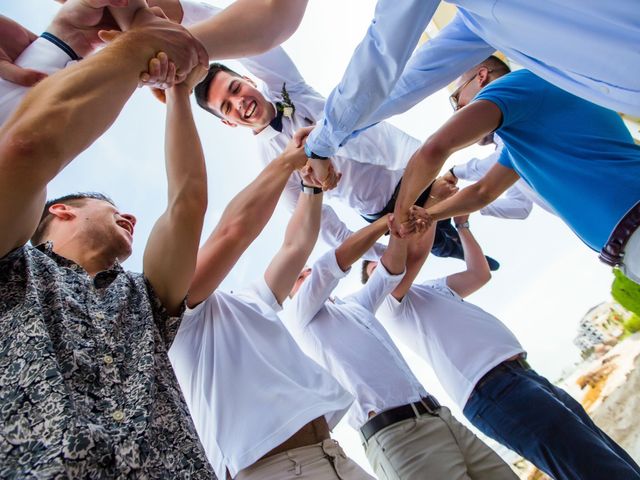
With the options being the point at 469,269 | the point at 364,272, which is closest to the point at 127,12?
the point at 364,272

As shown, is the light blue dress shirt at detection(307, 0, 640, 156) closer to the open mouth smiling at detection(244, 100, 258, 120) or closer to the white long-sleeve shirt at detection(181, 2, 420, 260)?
the white long-sleeve shirt at detection(181, 2, 420, 260)

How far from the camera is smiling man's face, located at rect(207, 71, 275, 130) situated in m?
2.92

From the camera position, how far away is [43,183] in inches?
34.1

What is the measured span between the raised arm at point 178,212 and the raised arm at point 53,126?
1.04 ft

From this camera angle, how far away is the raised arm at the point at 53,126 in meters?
0.83

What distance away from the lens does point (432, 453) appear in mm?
2062

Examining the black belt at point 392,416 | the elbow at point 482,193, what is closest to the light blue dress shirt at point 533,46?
the elbow at point 482,193

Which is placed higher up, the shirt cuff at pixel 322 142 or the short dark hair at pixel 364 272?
the shirt cuff at pixel 322 142

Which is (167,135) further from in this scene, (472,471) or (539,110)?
(472,471)

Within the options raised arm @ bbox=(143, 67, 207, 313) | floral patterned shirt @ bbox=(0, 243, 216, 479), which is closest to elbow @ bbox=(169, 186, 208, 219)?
raised arm @ bbox=(143, 67, 207, 313)

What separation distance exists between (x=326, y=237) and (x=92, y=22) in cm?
215

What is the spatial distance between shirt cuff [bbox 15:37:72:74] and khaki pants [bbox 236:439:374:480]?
1.55 m

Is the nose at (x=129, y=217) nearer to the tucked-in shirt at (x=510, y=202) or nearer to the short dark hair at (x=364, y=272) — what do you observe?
the short dark hair at (x=364, y=272)

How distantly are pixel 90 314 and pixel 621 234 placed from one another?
157 cm
